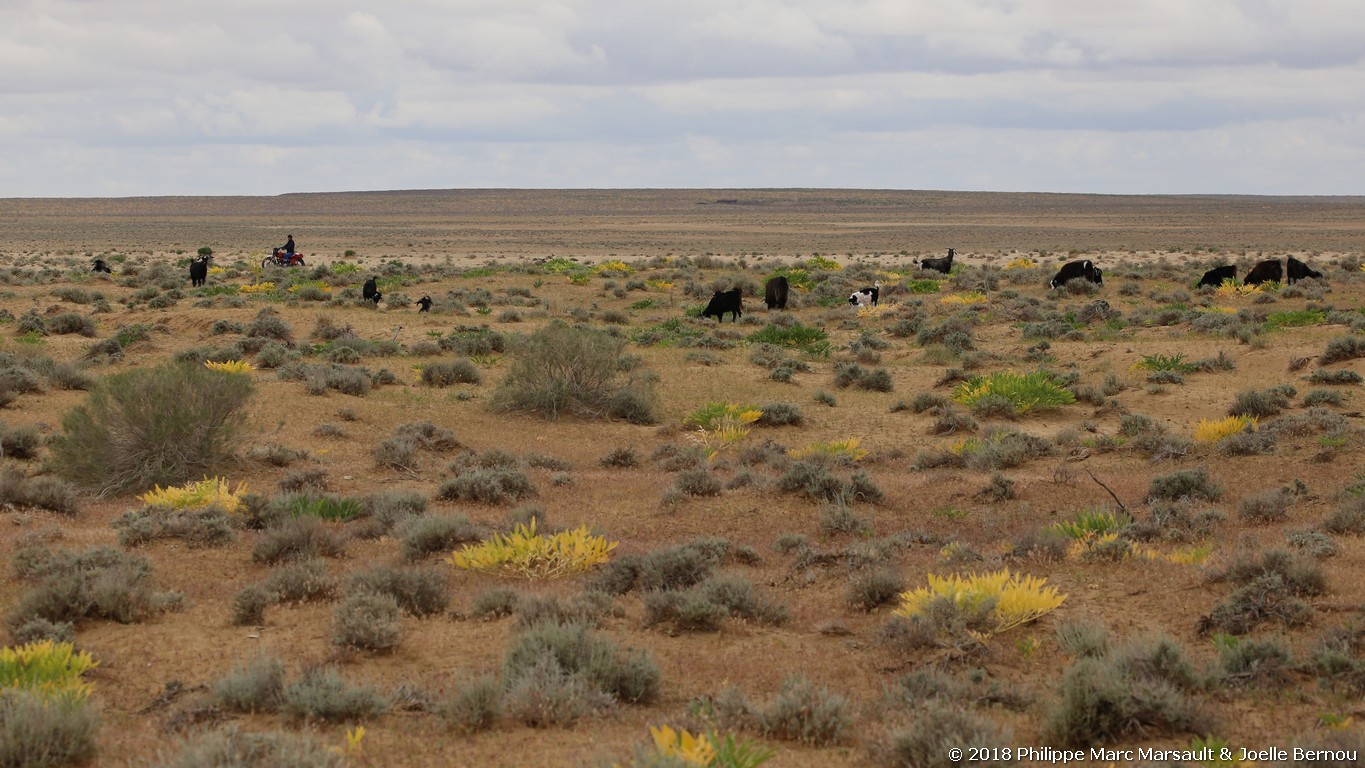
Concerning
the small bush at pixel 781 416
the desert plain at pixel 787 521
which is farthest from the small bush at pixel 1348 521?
the small bush at pixel 781 416

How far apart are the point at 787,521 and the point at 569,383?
7410 mm

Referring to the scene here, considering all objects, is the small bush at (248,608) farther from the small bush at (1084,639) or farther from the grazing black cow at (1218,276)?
the grazing black cow at (1218,276)

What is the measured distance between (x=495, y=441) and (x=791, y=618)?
8688 mm

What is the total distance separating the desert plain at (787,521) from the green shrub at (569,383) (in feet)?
0.63

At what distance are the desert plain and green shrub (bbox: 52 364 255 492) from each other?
0.22 metres

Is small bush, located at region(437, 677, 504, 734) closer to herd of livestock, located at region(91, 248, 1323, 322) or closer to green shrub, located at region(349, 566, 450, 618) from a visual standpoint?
green shrub, located at region(349, 566, 450, 618)

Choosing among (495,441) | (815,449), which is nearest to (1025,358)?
(815,449)

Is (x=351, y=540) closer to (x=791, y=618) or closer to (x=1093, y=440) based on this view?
(x=791, y=618)

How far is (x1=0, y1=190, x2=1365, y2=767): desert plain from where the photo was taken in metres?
5.61

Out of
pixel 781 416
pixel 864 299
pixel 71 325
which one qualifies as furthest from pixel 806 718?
pixel 864 299

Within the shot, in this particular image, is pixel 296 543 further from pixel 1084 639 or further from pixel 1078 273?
pixel 1078 273

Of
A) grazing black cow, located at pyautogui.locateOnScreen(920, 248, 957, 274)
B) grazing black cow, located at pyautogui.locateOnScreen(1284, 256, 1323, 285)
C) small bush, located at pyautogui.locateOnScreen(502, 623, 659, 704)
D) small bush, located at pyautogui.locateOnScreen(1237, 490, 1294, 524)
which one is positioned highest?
grazing black cow, located at pyautogui.locateOnScreen(1284, 256, 1323, 285)

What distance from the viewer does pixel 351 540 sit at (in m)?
9.80

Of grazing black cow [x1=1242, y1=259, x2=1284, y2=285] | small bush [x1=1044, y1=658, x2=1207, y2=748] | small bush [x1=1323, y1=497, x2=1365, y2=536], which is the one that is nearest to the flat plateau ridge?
grazing black cow [x1=1242, y1=259, x2=1284, y2=285]
